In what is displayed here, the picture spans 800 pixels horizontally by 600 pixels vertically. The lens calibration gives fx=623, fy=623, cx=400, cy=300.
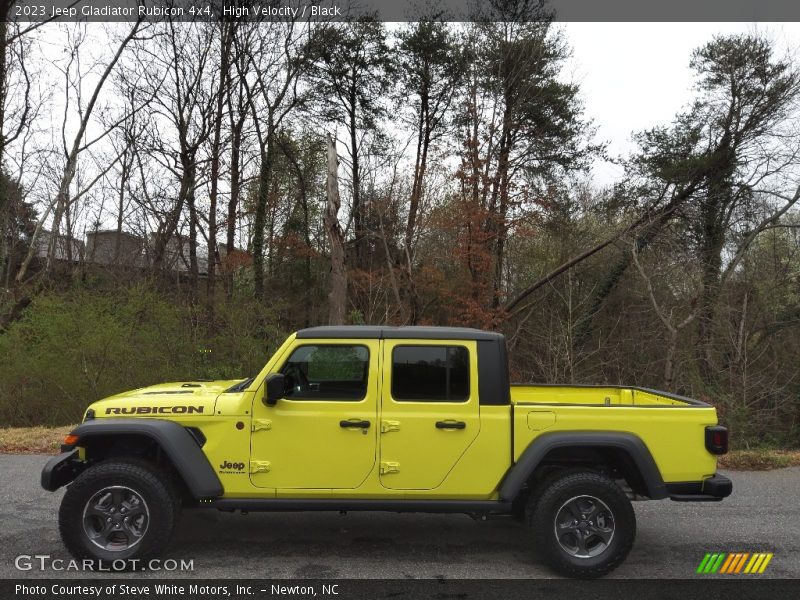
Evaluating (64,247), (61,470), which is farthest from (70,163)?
(61,470)

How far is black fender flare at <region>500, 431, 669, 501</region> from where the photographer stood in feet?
14.4

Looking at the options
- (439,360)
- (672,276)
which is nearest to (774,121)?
(672,276)

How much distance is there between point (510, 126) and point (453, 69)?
5471 millimetres

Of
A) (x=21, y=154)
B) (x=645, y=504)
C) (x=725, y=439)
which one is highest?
(x=21, y=154)

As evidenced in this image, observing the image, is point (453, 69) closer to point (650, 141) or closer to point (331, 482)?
point (650, 141)

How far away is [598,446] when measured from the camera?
14.6 feet

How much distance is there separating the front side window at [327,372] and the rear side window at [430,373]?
0.83 ft

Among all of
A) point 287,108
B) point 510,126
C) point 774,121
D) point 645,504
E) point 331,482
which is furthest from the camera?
point 287,108

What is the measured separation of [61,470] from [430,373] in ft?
9.16

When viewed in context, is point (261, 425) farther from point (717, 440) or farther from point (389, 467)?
point (717, 440)

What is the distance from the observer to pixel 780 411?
13734 millimetres

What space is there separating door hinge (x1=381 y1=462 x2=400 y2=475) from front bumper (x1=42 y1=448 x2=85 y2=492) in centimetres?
228

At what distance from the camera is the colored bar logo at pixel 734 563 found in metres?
4.55

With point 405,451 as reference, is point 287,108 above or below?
above
